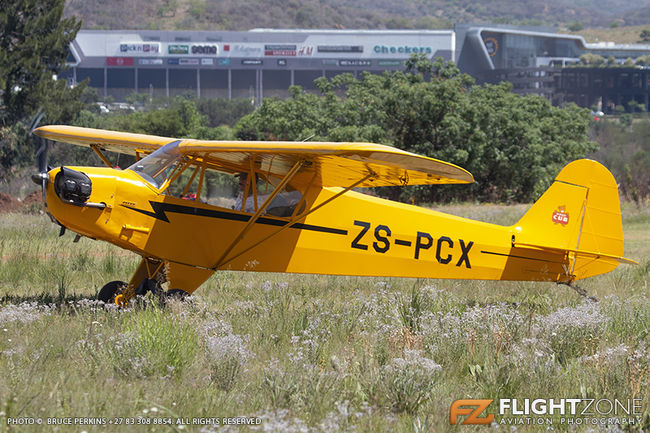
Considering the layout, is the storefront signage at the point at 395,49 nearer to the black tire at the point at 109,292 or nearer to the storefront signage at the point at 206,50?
the storefront signage at the point at 206,50

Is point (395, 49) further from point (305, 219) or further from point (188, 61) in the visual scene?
point (305, 219)

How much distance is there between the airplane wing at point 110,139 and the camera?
10.5m

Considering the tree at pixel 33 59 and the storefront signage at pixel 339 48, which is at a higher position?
the storefront signage at pixel 339 48

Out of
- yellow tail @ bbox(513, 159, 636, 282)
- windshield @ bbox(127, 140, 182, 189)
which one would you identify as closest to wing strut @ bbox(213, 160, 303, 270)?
windshield @ bbox(127, 140, 182, 189)

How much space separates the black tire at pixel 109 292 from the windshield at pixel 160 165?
146 cm

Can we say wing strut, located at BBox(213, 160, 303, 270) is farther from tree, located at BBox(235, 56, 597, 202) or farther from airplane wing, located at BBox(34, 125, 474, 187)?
tree, located at BBox(235, 56, 597, 202)

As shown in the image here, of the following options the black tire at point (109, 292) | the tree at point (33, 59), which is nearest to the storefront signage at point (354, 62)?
the tree at point (33, 59)

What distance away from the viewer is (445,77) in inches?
1560

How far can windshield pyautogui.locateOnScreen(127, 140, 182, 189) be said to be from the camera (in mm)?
8719

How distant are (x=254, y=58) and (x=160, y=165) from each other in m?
146

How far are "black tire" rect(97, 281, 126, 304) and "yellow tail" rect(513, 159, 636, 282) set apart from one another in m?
5.06

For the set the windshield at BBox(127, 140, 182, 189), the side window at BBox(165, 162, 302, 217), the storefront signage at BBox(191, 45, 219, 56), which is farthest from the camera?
the storefront signage at BBox(191, 45, 219, 56)
